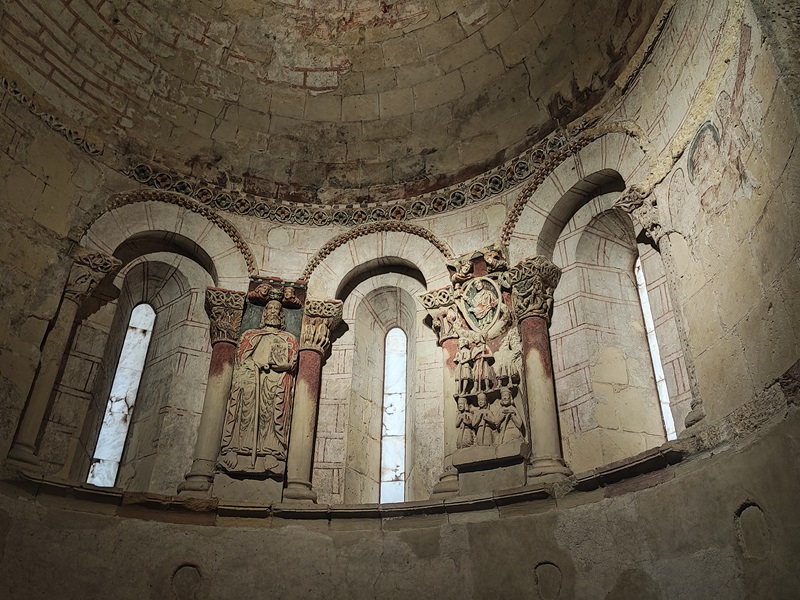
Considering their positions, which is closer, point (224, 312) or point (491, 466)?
point (491, 466)

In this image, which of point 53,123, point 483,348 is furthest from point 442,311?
point 53,123

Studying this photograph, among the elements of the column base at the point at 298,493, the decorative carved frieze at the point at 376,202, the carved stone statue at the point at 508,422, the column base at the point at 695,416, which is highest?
the decorative carved frieze at the point at 376,202

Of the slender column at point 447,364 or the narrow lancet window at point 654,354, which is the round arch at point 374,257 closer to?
the slender column at point 447,364

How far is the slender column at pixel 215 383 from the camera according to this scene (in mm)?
7160

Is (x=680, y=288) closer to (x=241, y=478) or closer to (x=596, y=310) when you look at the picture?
(x=596, y=310)

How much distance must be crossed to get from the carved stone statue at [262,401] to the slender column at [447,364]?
5.44ft

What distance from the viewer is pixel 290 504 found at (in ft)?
22.4

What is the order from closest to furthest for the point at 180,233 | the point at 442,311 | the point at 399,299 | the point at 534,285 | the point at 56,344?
the point at 56,344 → the point at 534,285 → the point at 442,311 → the point at 180,233 → the point at 399,299

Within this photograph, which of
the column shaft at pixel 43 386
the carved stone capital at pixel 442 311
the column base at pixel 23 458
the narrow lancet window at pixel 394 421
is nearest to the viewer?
the column base at pixel 23 458

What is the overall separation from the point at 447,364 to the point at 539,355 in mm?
1079

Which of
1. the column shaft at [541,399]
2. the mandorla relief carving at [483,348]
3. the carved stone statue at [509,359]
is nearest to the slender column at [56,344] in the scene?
the mandorla relief carving at [483,348]

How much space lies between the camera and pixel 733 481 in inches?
193

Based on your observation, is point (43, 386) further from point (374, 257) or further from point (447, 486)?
point (447, 486)

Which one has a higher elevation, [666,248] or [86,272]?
[86,272]
